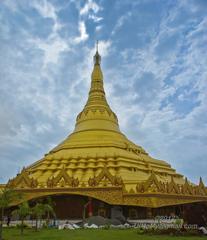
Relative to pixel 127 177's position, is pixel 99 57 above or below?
above

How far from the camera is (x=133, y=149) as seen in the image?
126 ft

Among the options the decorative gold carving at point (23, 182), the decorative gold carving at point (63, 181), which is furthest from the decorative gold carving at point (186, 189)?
the decorative gold carving at point (23, 182)

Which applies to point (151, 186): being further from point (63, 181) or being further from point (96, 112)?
point (96, 112)

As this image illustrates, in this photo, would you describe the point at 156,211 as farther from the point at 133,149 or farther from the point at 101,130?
the point at 101,130

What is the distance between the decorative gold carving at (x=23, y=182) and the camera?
2875cm

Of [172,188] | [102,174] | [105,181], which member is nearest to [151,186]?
[172,188]

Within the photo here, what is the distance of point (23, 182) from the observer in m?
29.2

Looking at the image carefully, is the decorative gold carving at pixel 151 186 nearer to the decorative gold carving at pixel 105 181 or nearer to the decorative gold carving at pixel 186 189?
the decorative gold carving at pixel 105 181

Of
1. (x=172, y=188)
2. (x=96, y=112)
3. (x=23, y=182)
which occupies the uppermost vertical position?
(x=96, y=112)

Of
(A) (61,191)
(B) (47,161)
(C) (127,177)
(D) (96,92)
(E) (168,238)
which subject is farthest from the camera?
(D) (96,92)

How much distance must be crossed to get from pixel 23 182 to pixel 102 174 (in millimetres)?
6698

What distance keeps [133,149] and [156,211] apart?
11160mm

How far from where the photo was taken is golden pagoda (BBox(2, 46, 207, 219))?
88.7 ft

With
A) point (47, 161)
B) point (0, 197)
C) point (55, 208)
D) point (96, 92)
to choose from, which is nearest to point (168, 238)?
point (0, 197)
